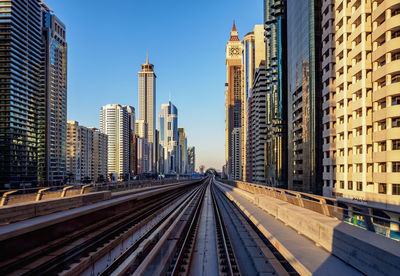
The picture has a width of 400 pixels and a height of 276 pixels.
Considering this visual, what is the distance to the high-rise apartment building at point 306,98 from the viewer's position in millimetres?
54219

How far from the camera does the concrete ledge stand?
262 inches

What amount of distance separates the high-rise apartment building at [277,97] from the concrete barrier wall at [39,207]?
70506mm

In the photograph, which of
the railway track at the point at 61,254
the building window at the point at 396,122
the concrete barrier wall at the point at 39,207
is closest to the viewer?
the railway track at the point at 61,254

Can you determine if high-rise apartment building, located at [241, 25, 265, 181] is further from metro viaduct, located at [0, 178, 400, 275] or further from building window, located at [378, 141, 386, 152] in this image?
metro viaduct, located at [0, 178, 400, 275]

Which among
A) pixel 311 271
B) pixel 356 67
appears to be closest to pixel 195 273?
pixel 311 271

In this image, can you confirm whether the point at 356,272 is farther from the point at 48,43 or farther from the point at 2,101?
the point at 48,43

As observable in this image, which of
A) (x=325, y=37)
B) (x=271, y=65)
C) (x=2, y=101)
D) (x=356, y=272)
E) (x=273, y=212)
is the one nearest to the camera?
(x=356, y=272)

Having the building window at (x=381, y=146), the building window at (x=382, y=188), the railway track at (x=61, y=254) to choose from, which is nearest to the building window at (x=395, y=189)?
the building window at (x=382, y=188)

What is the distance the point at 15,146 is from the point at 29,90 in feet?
81.5

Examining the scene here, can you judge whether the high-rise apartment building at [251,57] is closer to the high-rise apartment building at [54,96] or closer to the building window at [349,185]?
the high-rise apartment building at [54,96]

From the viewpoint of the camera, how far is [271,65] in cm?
9331

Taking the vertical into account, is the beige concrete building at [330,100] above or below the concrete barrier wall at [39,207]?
above

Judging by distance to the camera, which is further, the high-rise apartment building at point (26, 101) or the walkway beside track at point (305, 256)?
the high-rise apartment building at point (26, 101)

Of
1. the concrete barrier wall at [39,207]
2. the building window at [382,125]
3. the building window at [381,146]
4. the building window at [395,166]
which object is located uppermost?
the building window at [382,125]
